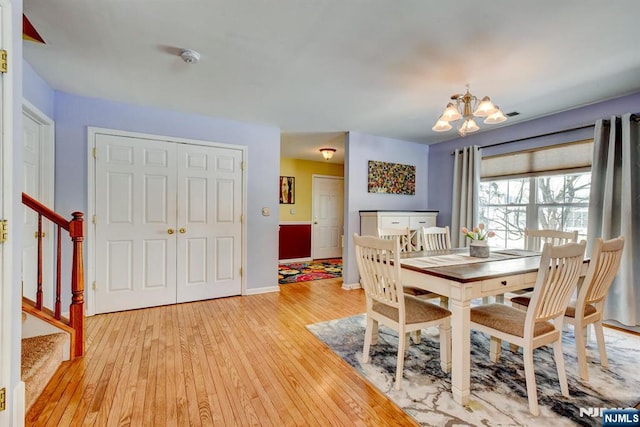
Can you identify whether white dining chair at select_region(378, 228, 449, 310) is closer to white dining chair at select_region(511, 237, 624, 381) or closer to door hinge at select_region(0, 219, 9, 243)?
white dining chair at select_region(511, 237, 624, 381)

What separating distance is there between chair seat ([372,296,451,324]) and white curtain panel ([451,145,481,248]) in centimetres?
238

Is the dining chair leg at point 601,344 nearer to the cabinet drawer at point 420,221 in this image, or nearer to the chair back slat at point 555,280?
the chair back slat at point 555,280

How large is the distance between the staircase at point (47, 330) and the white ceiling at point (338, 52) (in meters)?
1.25

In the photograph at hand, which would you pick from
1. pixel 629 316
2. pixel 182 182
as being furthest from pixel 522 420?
pixel 182 182

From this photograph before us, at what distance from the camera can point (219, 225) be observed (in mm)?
3586

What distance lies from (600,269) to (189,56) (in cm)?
312

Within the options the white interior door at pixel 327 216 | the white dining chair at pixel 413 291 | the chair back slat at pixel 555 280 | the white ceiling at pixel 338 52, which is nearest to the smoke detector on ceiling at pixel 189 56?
the white ceiling at pixel 338 52

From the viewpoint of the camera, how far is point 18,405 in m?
1.33

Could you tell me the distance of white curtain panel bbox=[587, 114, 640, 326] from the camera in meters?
2.65

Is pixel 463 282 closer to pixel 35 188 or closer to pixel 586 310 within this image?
pixel 586 310

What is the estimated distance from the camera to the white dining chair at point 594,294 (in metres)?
1.75

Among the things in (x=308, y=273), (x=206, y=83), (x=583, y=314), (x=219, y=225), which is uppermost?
(x=206, y=83)

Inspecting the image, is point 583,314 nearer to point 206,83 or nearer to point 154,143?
point 206,83

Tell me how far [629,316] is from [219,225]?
4299mm
